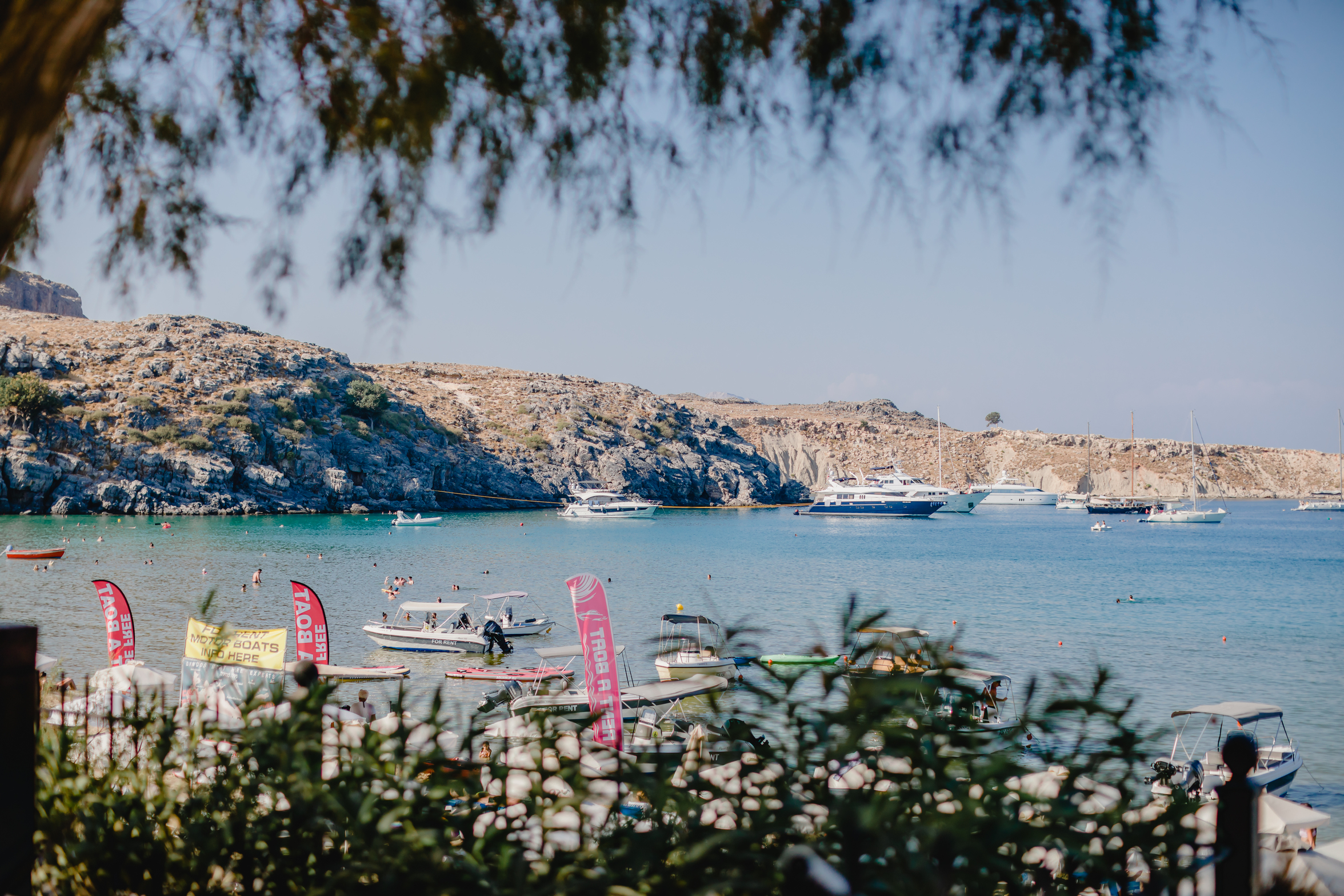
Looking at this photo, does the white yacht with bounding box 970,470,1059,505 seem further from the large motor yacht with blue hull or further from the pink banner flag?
the pink banner flag

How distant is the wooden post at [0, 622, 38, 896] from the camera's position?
2.54 meters

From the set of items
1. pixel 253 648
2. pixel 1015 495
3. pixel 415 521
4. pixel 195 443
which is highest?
pixel 195 443

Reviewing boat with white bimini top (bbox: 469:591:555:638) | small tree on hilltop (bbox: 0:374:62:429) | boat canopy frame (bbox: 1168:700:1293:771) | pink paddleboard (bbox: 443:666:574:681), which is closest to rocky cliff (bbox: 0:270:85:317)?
boat canopy frame (bbox: 1168:700:1293:771)

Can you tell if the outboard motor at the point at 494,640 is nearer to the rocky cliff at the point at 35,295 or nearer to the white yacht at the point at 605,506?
the rocky cliff at the point at 35,295

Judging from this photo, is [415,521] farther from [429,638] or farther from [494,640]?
[494,640]

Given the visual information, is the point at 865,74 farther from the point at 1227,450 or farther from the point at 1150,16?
the point at 1227,450

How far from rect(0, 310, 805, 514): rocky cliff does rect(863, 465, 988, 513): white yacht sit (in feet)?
68.4

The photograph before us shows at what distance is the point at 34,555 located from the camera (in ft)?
130

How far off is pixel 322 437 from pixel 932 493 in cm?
6739

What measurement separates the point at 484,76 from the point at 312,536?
5741cm

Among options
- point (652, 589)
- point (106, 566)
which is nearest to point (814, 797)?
point (652, 589)

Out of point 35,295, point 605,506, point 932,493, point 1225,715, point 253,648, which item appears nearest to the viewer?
point 35,295

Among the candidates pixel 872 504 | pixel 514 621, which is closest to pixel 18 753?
pixel 514 621

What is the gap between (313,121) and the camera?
13.5ft
